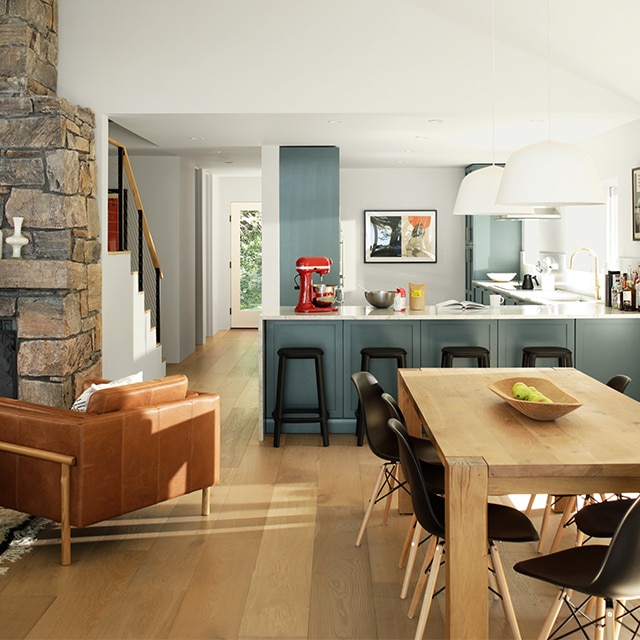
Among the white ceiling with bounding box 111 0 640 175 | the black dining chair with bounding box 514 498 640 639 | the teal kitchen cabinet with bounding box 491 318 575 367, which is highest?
A: the white ceiling with bounding box 111 0 640 175

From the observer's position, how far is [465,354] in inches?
242

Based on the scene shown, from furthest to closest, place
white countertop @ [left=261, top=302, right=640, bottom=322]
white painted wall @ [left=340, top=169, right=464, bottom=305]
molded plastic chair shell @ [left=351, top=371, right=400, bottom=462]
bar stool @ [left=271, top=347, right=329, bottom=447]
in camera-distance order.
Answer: white painted wall @ [left=340, top=169, right=464, bottom=305], white countertop @ [left=261, top=302, right=640, bottom=322], bar stool @ [left=271, top=347, right=329, bottom=447], molded plastic chair shell @ [left=351, top=371, right=400, bottom=462]

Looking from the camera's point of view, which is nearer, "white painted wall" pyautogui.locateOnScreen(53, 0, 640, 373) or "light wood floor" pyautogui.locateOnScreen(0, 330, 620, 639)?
"light wood floor" pyautogui.locateOnScreen(0, 330, 620, 639)

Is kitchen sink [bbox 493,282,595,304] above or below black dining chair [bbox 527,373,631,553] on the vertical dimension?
above

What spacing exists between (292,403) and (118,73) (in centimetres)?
291

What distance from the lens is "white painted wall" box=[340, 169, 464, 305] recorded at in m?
11.0

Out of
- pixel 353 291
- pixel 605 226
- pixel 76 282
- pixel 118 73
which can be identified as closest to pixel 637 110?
pixel 605 226

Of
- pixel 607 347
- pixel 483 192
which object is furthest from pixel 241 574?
pixel 607 347

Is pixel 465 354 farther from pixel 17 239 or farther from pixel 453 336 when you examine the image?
pixel 17 239

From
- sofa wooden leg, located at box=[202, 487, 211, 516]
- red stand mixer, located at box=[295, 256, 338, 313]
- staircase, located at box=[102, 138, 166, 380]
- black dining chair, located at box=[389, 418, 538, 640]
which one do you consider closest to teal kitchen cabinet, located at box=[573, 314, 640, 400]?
red stand mixer, located at box=[295, 256, 338, 313]

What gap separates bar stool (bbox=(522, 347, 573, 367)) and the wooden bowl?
2.29 meters

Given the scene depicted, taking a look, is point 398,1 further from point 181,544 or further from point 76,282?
point 181,544

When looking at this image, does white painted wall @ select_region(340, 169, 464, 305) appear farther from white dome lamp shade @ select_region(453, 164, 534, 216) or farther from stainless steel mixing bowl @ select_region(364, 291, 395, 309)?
white dome lamp shade @ select_region(453, 164, 534, 216)

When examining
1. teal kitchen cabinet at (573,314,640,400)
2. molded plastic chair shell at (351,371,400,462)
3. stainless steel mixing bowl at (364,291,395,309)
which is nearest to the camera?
molded plastic chair shell at (351,371,400,462)
